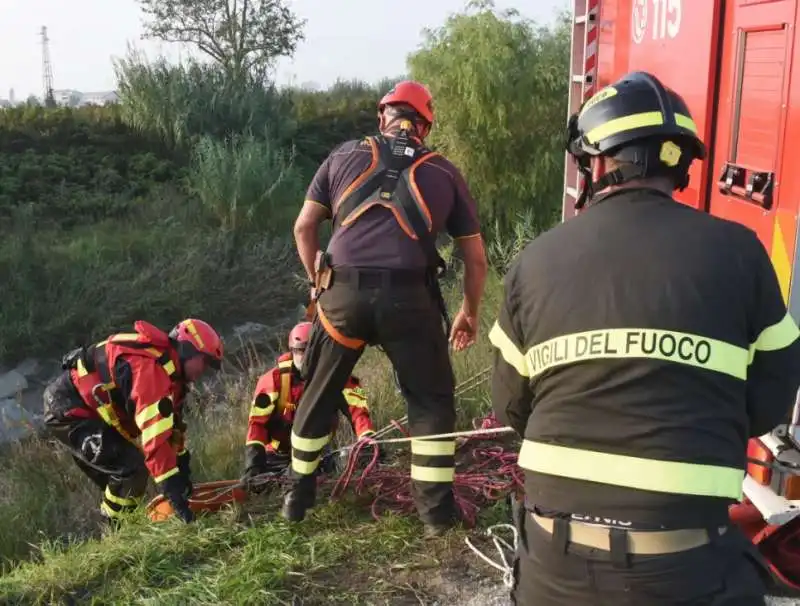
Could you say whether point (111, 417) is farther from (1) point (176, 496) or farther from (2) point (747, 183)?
(2) point (747, 183)

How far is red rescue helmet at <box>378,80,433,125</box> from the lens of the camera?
13.1 ft

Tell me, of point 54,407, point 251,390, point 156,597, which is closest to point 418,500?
point 156,597

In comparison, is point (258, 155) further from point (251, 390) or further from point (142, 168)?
point (251, 390)

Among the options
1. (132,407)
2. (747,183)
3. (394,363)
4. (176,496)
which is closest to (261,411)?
(132,407)

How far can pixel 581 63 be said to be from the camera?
19.2 ft

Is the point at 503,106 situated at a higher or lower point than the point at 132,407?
higher

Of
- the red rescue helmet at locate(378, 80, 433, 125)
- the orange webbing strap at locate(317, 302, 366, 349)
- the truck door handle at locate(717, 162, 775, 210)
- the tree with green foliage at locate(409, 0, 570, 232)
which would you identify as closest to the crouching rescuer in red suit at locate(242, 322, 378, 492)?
the orange webbing strap at locate(317, 302, 366, 349)

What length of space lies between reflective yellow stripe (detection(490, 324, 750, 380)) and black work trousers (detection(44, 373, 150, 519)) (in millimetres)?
3576

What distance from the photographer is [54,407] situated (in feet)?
15.8

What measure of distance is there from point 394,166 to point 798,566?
7.41 feet

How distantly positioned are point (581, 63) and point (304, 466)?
11.6 feet

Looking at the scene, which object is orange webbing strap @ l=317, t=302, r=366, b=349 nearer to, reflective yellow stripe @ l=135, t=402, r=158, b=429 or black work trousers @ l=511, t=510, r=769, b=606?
reflective yellow stripe @ l=135, t=402, r=158, b=429

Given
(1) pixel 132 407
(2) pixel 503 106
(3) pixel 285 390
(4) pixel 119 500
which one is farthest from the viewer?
(2) pixel 503 106

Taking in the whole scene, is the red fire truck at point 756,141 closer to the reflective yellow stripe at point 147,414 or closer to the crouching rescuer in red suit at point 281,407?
the crouching rescuer in red suit at point 281,407
